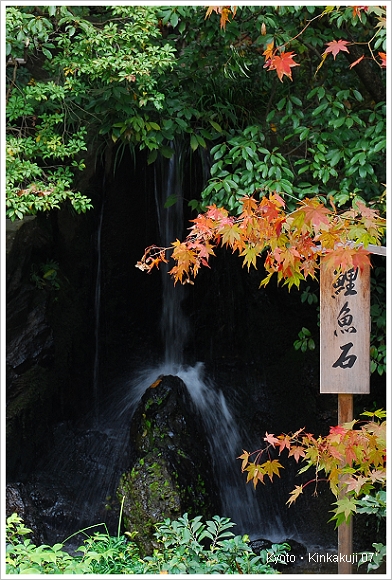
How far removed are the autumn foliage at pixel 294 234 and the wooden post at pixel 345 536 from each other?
967 millimetres

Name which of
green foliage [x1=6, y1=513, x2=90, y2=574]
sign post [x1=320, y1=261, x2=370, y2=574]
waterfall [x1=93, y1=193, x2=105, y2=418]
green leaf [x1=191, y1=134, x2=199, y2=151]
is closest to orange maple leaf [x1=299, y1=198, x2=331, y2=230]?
sign post [x1=320, y1=261, x2=370, y2=574]

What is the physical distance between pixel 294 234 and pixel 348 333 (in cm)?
95

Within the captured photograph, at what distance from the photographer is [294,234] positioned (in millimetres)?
3430

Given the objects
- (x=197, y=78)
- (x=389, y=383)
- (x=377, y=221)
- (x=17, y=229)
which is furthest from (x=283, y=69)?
(x=17, y=229)

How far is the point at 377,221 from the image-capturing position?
313 cm

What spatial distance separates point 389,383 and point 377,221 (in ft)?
2.78

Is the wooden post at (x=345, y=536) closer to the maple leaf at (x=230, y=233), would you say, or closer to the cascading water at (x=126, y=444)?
the maple leaf at (x=230, y=233)

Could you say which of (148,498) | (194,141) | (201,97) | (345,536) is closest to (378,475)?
(345,536)

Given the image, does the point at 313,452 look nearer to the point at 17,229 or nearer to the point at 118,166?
the point at 17,229

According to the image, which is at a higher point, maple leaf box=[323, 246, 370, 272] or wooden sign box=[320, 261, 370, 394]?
maple leaf box=[323, 246, 370, 272]

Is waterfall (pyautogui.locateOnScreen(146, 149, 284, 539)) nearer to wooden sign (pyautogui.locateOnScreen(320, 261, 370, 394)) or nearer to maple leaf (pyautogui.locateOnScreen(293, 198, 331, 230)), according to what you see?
→ wooden sign (pyautogui.locateOnScreen(320, 261, 370, 394))

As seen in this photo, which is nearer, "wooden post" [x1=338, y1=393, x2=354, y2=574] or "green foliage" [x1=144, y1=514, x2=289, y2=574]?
"green foliage" [x1=144, y1=514, x2=289, y2=574]

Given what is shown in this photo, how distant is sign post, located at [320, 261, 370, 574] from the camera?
4031 millimetres

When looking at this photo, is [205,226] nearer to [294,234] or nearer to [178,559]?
[294,234]
